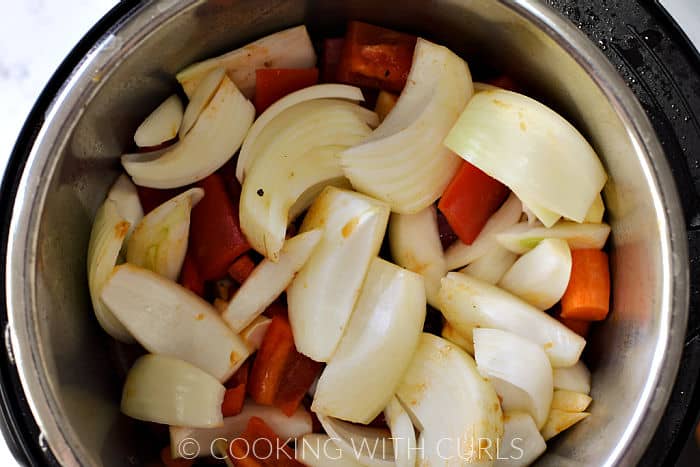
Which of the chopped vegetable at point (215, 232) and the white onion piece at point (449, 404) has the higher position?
the white onion piece at point (449, 404)

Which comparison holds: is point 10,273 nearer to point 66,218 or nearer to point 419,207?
point 66,218

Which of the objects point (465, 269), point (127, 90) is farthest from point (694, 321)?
point (127, 90)

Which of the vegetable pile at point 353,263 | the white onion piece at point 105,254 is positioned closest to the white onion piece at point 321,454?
the vegetable pile at point 353,263

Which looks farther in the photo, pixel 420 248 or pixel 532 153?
pixel 420 248

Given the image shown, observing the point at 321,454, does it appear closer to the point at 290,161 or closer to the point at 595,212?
the point at 290,161

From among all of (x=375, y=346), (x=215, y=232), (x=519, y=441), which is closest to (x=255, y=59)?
(x=215, y=232)

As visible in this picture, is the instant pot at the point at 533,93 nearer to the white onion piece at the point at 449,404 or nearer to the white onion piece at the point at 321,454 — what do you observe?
the white onion piece at the point at 449,404

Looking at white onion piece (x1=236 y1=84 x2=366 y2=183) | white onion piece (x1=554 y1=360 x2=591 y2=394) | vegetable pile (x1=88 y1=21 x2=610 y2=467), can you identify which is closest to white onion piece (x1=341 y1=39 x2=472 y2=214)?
vegetable pile (x1=88 y1=21 x2=610 y2=467)
